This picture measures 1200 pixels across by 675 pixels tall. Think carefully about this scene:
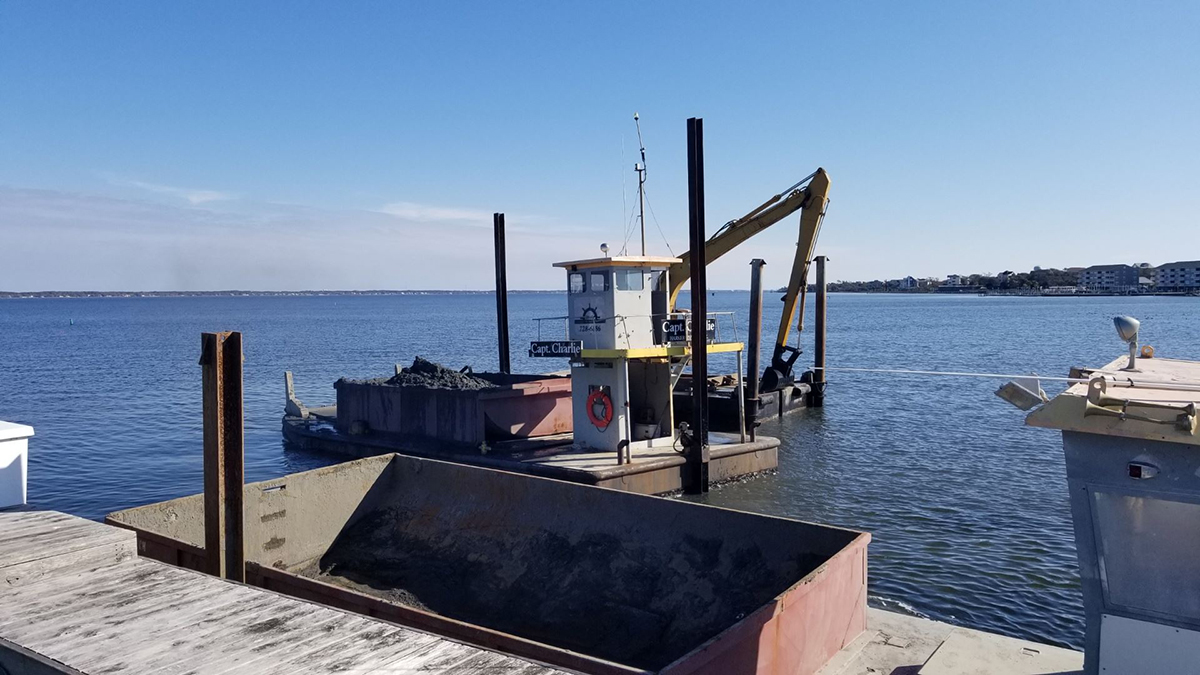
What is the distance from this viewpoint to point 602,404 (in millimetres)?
16016

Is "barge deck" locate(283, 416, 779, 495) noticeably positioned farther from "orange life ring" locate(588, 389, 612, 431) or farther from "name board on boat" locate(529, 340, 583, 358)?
"name board on boat" locate(529, 340, 583, 358)

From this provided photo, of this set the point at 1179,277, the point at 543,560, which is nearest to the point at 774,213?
the point at 543,560

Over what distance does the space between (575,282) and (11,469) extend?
Result: 34.1 ft

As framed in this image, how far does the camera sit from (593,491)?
947 centimetres

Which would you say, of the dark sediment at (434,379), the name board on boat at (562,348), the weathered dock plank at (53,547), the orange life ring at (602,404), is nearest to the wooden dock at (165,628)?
the weathered dock plank at (53,547)

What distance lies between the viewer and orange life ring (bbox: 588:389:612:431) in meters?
16.0

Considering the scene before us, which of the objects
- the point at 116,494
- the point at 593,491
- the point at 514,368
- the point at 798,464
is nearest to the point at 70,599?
the point at 593,491

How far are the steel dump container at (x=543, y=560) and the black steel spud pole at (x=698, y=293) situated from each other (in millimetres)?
6156

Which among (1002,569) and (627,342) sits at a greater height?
(627,342)

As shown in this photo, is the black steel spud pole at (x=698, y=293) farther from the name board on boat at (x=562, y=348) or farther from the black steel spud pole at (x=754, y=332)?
the black steel spud pole at (x=754, y=332)

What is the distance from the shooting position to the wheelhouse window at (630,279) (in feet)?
53.0

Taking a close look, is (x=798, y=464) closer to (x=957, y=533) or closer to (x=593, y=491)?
(x=957, y=533)

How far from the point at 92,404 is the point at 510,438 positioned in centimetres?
2476

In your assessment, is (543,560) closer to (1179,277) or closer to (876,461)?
(876,461)
